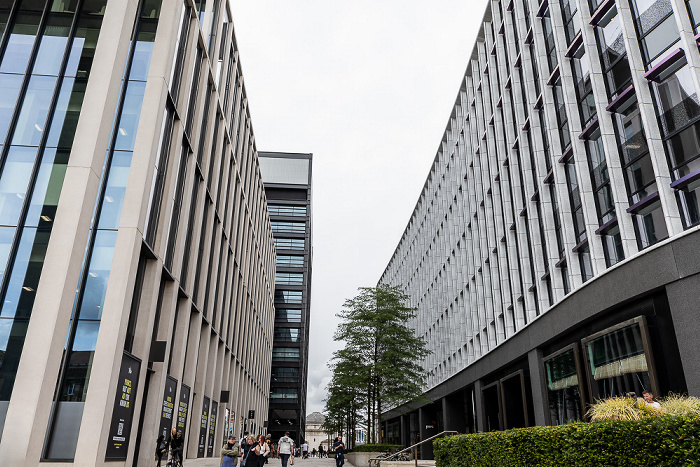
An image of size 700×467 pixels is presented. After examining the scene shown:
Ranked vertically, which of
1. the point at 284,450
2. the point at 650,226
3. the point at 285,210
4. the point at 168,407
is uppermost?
the point at 285,210

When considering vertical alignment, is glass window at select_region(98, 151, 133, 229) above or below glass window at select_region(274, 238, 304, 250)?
below

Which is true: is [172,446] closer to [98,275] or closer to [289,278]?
[98,275]

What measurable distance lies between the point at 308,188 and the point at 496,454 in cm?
8990

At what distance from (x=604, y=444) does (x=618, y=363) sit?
33.5ft

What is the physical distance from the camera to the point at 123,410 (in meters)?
15.4

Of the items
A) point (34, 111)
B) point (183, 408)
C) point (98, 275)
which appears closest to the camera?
point (98, 275)

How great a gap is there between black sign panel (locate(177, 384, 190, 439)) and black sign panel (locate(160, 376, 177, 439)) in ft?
3.00

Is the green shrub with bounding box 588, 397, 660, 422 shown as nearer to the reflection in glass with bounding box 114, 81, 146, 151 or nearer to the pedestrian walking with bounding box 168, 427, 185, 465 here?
the pedestrian walking with bounding box 168, 427, 185, 465

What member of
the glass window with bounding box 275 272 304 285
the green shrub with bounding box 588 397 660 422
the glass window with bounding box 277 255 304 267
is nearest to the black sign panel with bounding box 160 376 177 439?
the green shrub with bounding box 588 397 660 422

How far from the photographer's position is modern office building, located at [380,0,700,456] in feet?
50.2

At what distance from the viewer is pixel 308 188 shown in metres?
99.1

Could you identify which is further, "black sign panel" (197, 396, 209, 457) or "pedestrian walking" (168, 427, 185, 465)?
"black sign panel" (197, 396, 209, 457)

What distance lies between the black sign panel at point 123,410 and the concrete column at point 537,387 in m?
16.6

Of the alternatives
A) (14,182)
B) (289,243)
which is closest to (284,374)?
(289,243)
